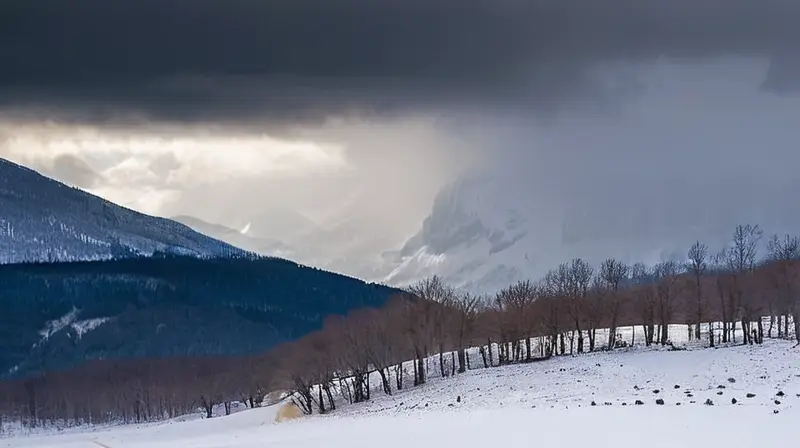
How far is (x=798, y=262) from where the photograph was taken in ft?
398

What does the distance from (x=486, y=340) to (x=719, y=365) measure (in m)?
51.9

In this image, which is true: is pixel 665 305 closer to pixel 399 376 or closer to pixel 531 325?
pixel 531 325

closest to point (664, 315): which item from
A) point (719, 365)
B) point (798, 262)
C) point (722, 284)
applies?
point (722, 284)

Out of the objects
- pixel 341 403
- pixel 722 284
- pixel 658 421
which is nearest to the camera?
pixel 658 421

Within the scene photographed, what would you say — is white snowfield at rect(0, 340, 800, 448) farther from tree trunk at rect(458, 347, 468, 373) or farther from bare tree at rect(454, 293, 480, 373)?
bare tree at rect(454, 293, 480, 373)

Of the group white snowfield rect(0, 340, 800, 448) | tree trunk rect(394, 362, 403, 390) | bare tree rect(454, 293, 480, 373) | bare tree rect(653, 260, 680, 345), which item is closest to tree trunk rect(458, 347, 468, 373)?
bare tree rect(454, 293, 480, 373)

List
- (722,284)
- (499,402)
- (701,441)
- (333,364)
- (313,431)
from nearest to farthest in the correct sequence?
(701,441) < (313,431) < (499,402) < (333,364) < (722,284)

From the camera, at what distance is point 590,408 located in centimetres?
5406

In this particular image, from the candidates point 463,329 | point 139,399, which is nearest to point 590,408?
point 463,329

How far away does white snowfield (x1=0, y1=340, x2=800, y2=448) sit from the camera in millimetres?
42219

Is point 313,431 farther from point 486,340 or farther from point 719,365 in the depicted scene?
point 486,340

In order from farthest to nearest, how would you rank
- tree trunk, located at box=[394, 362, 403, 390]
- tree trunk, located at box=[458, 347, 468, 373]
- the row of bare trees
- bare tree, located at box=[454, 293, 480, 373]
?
the row of bare trees, bare tree, located at box=[454, 293, 480, 373], tree trunk, located at box=[458, 347, 468, 373], tree trunk, located at box=[394, 362, 403, 390]

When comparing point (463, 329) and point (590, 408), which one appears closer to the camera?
point (590, 408)

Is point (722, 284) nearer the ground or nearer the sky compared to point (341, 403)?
nearer the sky
